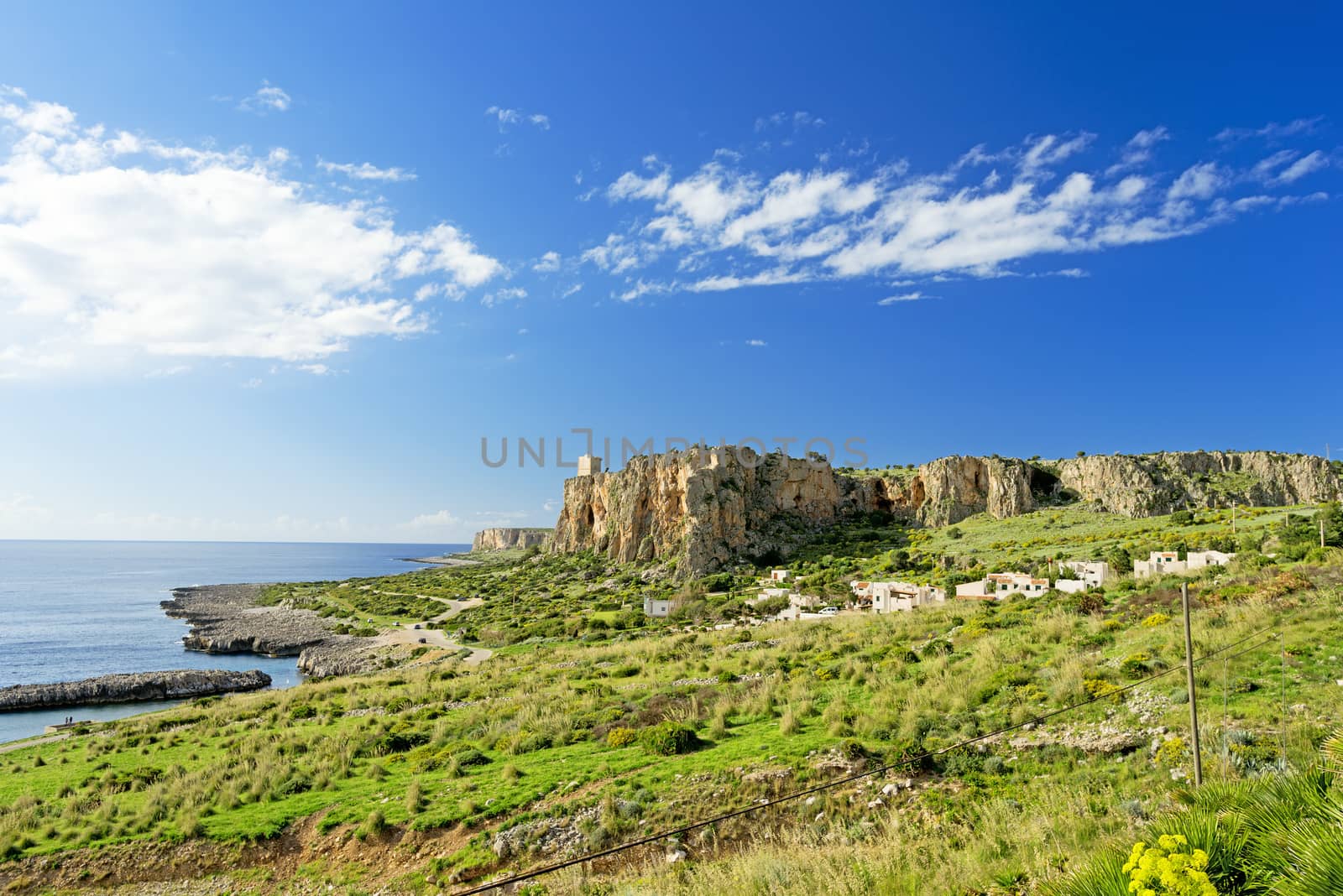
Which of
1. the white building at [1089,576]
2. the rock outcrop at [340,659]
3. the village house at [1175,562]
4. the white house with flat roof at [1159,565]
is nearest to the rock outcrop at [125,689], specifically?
the rock outcrop at [340,659]

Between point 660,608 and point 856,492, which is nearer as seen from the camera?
point 660,608

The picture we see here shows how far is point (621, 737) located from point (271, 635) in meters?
58.7

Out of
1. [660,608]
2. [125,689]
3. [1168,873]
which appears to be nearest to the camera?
[1168,873]

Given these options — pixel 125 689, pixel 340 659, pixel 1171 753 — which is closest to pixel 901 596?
pixel 1171 753

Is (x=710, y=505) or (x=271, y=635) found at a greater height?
(x=710, y=505)

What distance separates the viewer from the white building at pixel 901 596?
123 ft

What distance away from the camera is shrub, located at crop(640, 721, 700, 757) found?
549 inches

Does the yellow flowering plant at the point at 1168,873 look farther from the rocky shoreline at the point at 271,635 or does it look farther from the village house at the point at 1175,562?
the rocky shoreline at the point at 271,635

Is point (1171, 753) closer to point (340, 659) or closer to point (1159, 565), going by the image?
point (1159, 565)

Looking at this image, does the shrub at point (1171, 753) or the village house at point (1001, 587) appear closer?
the shrub at point (1171, 753)

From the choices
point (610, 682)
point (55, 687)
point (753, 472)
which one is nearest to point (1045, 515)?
point (753, 472)

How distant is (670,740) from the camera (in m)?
14.1

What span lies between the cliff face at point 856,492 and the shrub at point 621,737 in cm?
4943

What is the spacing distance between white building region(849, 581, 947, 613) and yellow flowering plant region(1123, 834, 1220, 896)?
3436 centimetres
